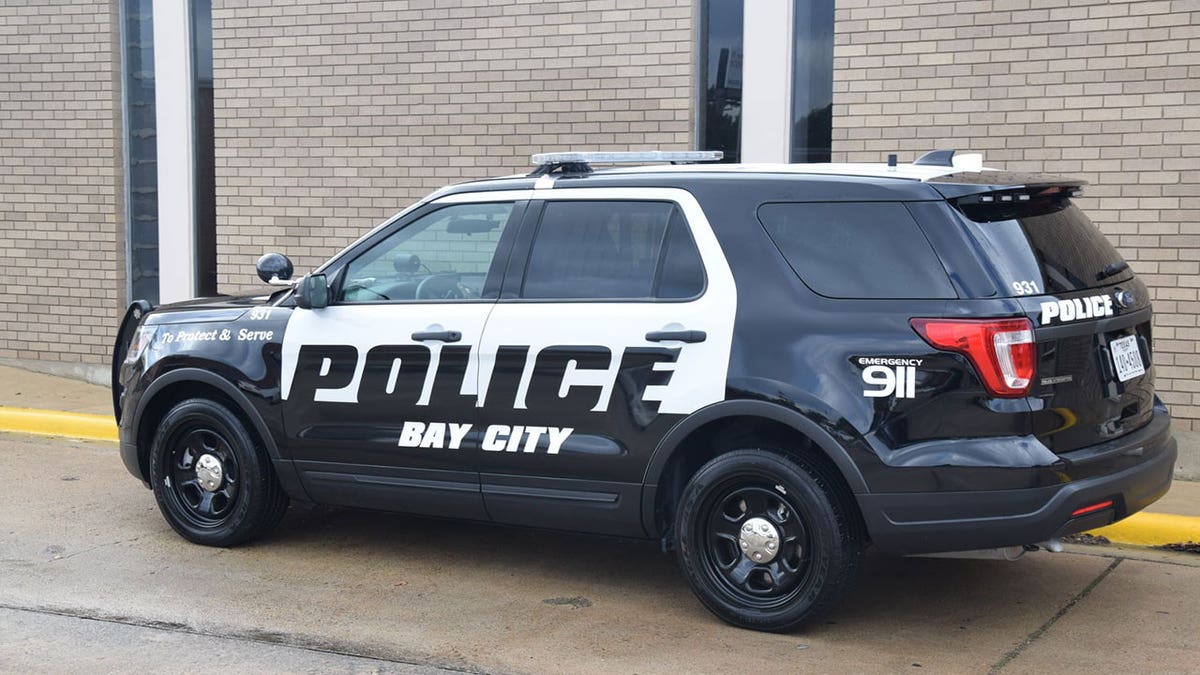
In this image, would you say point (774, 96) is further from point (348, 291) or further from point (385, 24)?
point (348, 291)

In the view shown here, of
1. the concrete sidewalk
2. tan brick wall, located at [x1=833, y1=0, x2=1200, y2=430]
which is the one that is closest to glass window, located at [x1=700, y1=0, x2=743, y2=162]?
tan brick wall, located at [x1=833, y1=0, x2=1200, y2=430]

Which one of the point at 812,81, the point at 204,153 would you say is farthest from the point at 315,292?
the point at 204,153

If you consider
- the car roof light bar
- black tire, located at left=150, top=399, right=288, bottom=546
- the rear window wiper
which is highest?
the car roof light bar

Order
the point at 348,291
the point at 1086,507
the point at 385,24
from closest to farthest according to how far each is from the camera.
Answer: the point at 1086,507 → the point at 348,291 → the point at 385,24

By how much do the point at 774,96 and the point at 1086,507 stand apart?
5191 mm

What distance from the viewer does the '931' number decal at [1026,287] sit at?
4984 mm

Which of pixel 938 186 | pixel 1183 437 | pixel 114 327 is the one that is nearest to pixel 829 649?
pixel 938 186

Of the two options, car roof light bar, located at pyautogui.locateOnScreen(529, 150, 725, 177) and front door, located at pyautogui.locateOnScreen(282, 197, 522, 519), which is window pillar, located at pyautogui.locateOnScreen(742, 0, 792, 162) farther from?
front door, located at pyautogui.locateOnScreen(282, 197, 522, 519)

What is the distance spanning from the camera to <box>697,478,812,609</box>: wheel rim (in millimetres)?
5281

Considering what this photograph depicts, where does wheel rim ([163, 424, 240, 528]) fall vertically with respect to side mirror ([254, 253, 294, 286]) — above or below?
below

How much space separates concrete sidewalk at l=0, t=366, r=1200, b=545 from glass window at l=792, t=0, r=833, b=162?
129 inches

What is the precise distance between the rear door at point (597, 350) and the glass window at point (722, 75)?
4118 millimetres

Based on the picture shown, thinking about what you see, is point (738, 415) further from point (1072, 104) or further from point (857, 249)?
point (1072, 104)

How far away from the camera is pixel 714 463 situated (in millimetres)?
5395
